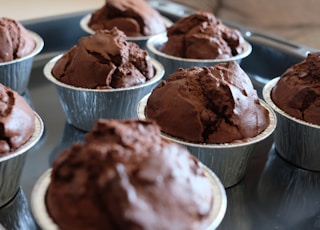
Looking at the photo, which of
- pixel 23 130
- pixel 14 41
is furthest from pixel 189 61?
pixel 23 130

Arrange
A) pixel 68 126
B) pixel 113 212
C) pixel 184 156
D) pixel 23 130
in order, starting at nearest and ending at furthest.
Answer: pixel 113 212 → pixel 184 156 → pixel 23 130 → pixel 68 126

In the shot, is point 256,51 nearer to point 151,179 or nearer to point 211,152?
point 211,152

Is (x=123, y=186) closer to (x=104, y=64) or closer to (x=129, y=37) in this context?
(x=104, y=64)

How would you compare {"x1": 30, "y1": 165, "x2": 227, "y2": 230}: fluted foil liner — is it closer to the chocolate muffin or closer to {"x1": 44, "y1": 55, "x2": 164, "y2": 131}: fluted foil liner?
the chocolate muffin

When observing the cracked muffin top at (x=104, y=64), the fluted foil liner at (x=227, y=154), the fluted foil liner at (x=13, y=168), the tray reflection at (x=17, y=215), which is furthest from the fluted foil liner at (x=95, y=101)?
the tray reflection at (x=17, y=215)

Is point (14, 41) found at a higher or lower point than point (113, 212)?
lower

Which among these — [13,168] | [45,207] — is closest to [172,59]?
[13,168]
